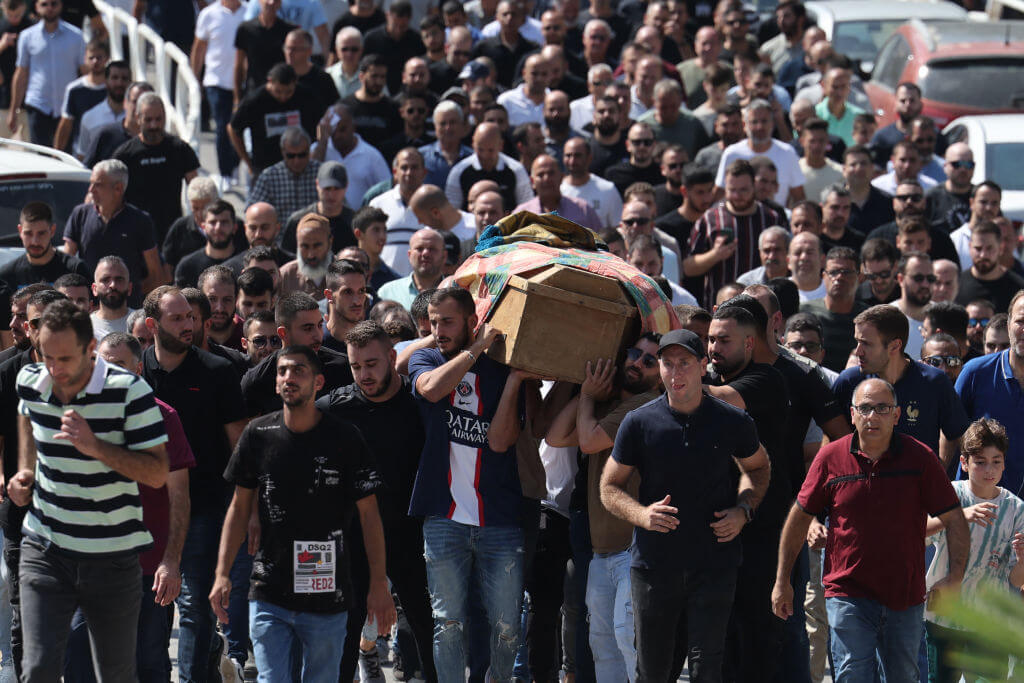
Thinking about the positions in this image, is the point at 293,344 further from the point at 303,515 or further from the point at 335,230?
the point at 335,230

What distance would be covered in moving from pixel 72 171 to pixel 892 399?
6.96 metres

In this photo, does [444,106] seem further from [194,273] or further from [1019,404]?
[1019,404]

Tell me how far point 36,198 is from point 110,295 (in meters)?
2.90

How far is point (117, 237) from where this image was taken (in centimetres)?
1055

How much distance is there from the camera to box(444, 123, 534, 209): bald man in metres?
11.9

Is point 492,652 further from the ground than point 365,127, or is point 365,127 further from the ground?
Result: point 365,127

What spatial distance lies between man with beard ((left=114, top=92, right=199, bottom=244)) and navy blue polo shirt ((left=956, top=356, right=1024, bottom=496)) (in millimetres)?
7191

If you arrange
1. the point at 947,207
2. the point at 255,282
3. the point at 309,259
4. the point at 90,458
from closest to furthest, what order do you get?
the point at 90,458, the point at 255,282, the point at 309,259, the point at 947,207

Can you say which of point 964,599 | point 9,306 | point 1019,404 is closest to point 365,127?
point 9,306

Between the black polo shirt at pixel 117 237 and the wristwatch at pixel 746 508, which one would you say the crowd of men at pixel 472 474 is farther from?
the black polo shirt at pixel 117 237

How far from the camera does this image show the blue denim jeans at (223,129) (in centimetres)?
1491

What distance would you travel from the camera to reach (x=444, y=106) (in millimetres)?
12516

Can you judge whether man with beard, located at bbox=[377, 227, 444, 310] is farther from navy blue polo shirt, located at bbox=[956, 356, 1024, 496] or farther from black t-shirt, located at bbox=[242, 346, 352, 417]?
navy blue polo shirt, located at bbox=[956, 356, 1024, 496]

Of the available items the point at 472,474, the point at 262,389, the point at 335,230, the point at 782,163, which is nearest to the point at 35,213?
the point at 335,230
